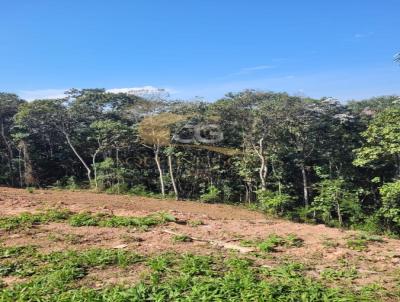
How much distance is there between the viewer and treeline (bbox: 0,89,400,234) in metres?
20.2

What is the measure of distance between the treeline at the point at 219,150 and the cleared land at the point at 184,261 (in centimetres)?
1202

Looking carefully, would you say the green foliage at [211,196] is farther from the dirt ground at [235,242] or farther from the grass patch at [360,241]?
the grass patch at [360,241]

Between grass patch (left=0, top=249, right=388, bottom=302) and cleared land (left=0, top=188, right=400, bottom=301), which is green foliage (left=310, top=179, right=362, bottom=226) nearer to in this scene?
cleared land (left=0, top=188, right=400, bottom=301)

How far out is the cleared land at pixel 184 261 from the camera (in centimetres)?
408

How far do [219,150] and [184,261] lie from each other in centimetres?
1953

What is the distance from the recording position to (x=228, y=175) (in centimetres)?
2519

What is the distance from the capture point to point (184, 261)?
495 cm

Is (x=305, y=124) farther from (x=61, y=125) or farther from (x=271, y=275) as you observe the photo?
(x=271, y=275)

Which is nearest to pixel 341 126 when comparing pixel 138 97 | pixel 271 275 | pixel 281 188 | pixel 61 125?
pixel 281 188

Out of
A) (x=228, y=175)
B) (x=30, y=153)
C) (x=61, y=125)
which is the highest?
(x=61, y=125)

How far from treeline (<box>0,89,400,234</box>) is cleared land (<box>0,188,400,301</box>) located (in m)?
12.0

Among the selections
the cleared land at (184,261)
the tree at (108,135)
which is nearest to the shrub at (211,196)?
the tree at (108,135)

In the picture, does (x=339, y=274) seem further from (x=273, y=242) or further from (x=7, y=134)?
(x=7, y=134)

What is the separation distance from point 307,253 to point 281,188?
55.4 feet
